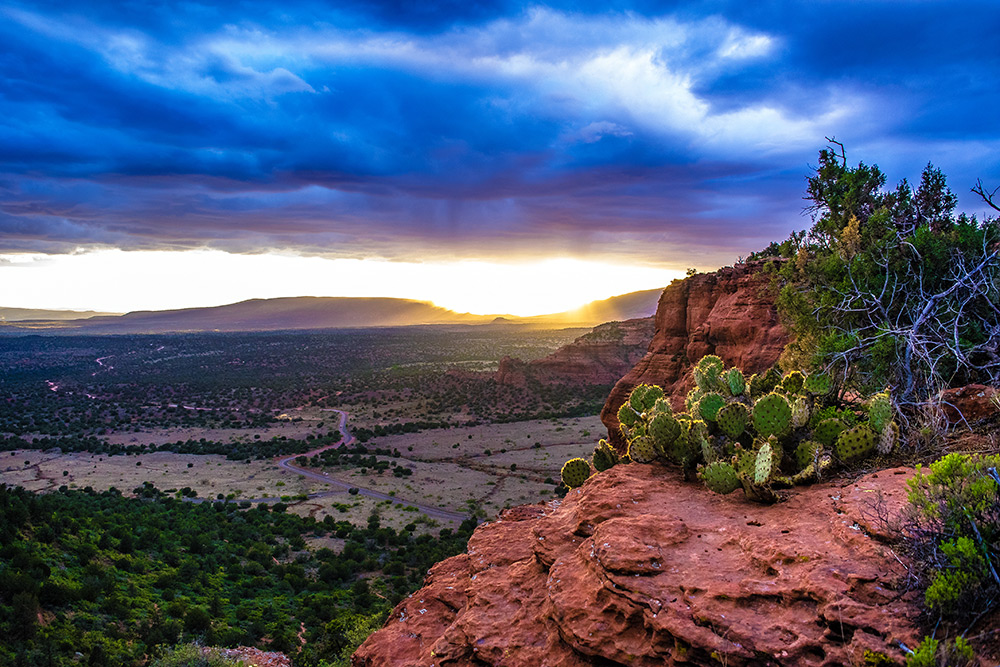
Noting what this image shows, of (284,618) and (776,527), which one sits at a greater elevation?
(776,527)

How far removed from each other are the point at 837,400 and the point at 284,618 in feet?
53.9

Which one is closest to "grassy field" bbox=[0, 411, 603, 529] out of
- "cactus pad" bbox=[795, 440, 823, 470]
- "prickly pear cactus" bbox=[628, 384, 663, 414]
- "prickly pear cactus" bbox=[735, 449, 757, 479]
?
"prickly pear cactus" bbox=[628, 384, 663, 414]

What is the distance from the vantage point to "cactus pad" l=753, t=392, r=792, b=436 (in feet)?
26.0

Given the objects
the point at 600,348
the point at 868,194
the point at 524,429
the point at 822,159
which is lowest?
the point at 524,429

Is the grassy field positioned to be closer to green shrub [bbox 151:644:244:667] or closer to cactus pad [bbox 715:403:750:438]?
green shrub [bbox 151:644:244:667]

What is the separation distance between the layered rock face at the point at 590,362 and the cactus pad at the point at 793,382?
5482 centimetres

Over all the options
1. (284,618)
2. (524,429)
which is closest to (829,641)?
(284,618)

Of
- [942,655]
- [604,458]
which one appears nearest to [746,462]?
[604,458]

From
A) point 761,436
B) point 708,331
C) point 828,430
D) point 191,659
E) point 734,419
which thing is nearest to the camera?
point 828,430

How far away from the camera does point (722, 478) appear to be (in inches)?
279

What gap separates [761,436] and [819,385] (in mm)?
2163

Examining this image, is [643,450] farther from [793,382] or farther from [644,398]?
[793,382]

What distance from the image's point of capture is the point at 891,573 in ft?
14.1

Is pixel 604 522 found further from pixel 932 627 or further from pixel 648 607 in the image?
pixel 932 627
